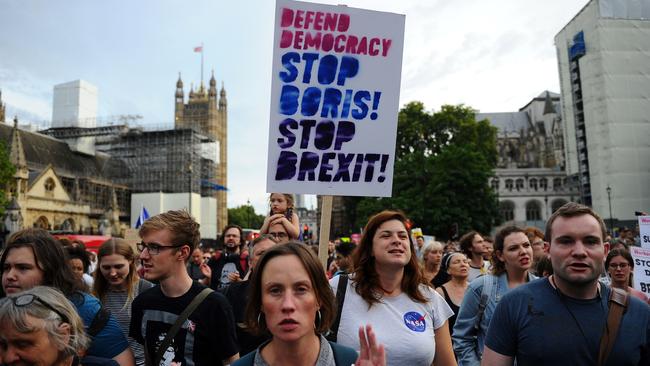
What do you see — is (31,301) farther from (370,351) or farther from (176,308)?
(370,351)

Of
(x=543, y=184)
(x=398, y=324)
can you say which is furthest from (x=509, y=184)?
(x=398, y=324)

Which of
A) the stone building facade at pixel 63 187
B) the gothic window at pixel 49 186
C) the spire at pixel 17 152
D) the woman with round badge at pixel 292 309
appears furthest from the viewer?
the gothic window at pixel 49 186

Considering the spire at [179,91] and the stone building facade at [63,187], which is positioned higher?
the spire at [179,91]

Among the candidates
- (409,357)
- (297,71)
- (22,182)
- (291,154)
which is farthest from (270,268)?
(22,182)

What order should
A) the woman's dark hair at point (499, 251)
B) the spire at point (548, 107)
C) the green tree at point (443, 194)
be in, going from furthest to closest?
the spire at point (548, 107)
the green tree at point (443, 194)
the woman's dark hair at point (499, 251)

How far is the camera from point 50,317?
207 centimetres

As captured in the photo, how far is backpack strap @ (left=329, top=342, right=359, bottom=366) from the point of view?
6.70 ft

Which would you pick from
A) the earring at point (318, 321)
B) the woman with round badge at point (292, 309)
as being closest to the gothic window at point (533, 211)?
the earring at point (318, 321)

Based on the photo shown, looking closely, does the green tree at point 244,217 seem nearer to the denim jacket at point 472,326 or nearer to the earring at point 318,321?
the denim jacket at point 472,326

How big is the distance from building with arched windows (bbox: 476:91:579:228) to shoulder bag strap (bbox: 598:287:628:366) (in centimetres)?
5702

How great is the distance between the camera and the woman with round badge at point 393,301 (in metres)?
2.84

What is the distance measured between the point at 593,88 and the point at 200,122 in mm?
61419

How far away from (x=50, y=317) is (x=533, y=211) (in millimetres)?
71556

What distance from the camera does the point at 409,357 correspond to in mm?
2801
